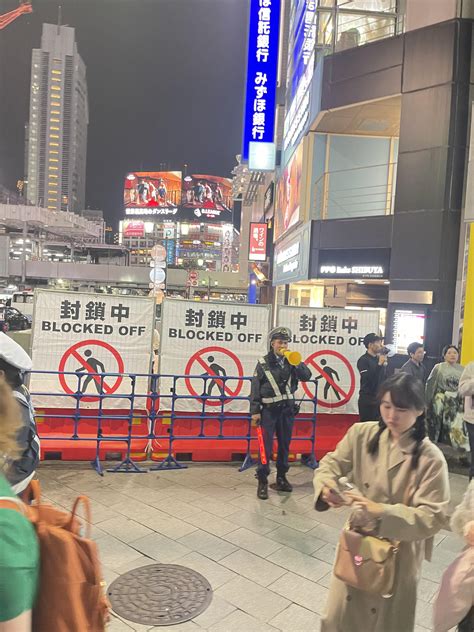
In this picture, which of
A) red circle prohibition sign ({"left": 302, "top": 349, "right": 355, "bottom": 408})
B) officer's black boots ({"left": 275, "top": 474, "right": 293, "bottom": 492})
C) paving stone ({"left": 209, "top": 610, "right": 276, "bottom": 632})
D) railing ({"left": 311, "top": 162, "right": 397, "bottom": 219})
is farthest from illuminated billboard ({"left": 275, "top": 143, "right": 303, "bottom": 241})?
paving stone ({"left": 209, "top": 610, "right": 276, "bottom": 632})

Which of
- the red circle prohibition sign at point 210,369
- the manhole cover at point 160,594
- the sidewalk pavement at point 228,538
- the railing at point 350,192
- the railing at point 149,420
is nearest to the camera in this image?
the manhole cover at point 160,594

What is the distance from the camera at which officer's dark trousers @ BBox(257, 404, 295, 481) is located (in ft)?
20.1

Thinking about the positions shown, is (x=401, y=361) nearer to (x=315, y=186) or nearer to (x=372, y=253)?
(x=372, y=253)

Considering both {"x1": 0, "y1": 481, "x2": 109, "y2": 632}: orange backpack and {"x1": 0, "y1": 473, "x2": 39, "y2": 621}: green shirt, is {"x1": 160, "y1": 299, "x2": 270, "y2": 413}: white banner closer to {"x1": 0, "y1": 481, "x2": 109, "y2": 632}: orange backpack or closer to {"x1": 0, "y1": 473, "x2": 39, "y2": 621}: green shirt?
{"x1": 0, "y1": 481, "x2": 109, "y2": 632}: orange backpack

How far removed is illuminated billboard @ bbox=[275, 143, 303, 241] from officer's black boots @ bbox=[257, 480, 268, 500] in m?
12.9

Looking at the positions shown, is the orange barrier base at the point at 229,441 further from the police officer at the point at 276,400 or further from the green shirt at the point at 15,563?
the green shirt at the point at 15,563

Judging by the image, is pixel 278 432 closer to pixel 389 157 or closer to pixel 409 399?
pixel 409 399

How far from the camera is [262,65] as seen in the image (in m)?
22.4

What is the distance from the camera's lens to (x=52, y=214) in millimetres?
82438

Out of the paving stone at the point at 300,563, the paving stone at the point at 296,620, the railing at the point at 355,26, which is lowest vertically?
the paving stone at the point at 300,563

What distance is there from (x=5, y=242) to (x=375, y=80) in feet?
207

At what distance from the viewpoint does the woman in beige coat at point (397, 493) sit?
2.26 m

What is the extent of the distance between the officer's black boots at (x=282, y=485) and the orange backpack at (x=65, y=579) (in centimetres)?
495

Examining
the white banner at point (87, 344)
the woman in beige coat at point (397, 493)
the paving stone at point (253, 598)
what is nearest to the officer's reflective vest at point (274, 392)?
the white banner at point (87, 344)
